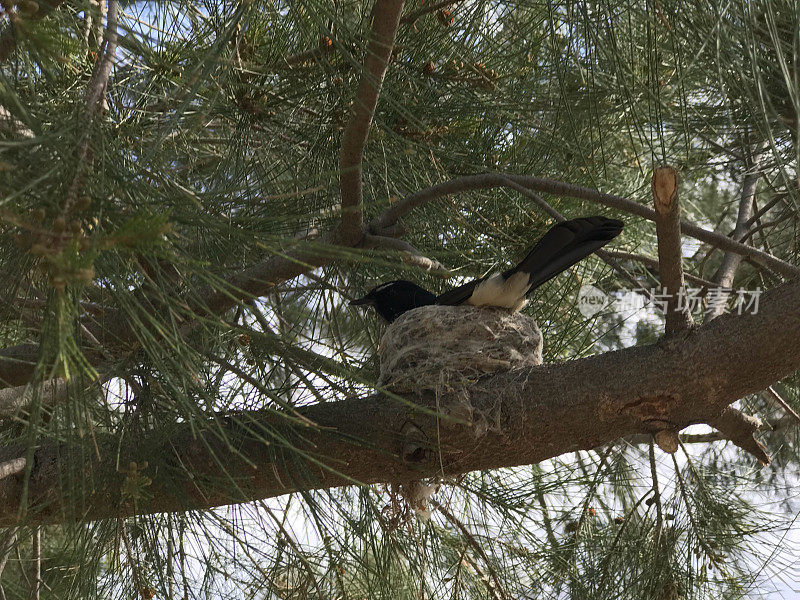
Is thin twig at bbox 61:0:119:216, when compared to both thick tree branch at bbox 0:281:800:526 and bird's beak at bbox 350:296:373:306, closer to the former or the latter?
thick tree branch at bbox 0:281:800:526

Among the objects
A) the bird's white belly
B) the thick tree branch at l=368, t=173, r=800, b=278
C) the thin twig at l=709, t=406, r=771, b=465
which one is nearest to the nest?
the bird's white belly

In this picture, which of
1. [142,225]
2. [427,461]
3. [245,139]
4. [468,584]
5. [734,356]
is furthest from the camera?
[468,584]

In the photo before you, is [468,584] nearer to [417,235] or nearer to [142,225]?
[417,235]

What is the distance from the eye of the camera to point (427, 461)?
1.87m

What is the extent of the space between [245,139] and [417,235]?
66 cm

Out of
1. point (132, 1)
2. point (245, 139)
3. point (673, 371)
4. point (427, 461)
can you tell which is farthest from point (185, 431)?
point (673, 371)

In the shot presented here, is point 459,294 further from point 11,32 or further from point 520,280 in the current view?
point 11,32

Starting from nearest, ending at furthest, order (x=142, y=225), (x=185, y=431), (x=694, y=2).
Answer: (x=142, y=225), (x=694, y=2), (x=185, y=431)

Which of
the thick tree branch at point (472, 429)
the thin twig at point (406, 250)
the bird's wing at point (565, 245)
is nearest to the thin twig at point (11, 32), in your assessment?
the thick tree branch at point (472, 429)

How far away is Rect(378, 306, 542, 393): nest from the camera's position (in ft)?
7.29

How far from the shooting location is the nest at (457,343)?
2223mm

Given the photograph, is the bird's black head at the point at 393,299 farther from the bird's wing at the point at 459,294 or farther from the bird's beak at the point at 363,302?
the bird's wing at the point at 459,294

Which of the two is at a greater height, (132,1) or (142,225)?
(132,1)

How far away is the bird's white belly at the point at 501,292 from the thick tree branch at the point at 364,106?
529 mm
